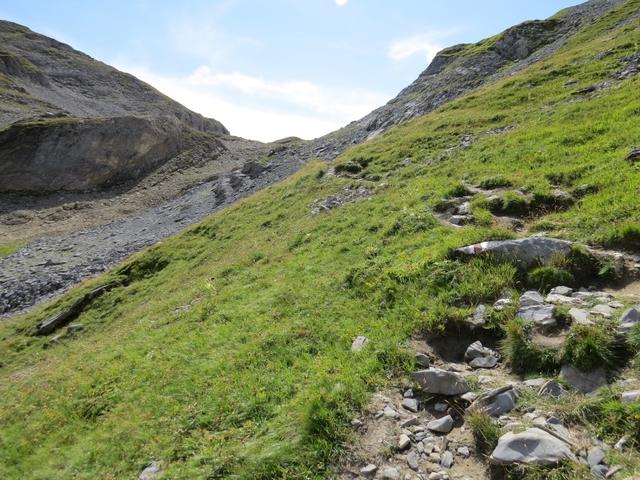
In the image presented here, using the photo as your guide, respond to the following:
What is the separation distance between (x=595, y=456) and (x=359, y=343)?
527cm

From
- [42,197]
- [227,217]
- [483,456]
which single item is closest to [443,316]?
[483,456]

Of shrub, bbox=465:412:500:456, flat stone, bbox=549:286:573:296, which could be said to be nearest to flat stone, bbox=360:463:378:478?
shrub, bbox=465:412:500:456

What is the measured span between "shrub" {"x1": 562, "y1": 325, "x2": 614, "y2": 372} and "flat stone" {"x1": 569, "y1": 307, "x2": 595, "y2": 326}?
1.02 feet

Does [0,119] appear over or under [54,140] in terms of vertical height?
over

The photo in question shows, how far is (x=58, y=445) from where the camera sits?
37.2 feet

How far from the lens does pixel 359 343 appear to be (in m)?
9.91

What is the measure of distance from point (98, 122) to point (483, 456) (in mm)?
79216

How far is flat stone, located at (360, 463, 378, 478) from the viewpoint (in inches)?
257

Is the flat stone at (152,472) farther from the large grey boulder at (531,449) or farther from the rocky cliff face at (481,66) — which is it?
the rocky cliff face at (481,66)

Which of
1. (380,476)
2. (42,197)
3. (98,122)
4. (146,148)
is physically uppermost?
(98,122)

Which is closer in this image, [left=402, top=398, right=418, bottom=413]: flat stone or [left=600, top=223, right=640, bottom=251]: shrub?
[left=402, top=398, right=418, bottom=413]: flat stone

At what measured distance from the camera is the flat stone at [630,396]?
5844 mm

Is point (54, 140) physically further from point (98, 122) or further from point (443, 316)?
point (443, 316)

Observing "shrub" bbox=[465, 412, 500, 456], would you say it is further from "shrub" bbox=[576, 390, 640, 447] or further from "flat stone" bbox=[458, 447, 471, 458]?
"shrub" bbox=[576, 390, 640, 447]
